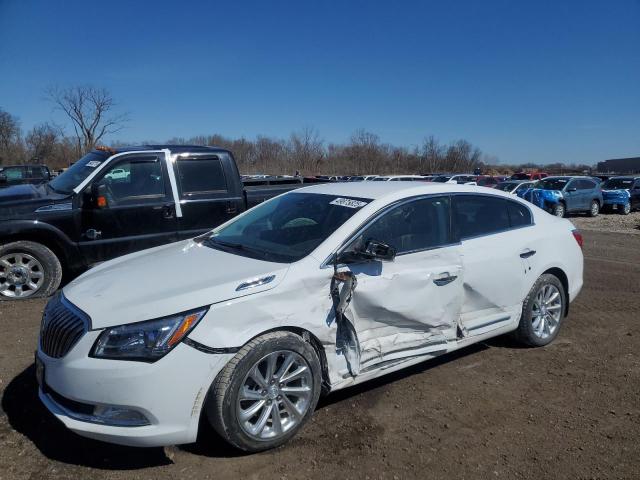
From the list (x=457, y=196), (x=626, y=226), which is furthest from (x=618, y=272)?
(x=626, y=226)

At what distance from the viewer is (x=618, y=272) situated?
26.8ft

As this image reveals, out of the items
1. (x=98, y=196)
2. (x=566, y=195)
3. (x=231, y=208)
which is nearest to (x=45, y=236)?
(x=98, y=196)

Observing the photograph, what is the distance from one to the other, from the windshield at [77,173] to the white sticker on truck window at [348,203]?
3978 mm

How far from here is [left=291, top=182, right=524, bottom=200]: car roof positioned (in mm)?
4031

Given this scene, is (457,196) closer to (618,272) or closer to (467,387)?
(467,387)

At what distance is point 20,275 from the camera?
20.0 ft

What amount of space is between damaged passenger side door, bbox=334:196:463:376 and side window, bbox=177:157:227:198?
12.7 feet

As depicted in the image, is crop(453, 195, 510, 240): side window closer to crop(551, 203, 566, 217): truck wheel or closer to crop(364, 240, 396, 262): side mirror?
crop(364, 240, 396, 262): side mirror

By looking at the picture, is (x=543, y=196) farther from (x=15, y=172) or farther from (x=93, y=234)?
(x=15, y=172)

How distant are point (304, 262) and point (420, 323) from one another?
107 cm

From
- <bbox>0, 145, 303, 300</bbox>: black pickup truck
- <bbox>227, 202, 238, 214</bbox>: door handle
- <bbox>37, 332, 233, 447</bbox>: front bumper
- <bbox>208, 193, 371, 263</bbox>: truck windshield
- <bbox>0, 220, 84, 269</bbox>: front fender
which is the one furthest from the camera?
<bbox>227, 202, 238, 214</bbox>: door handle

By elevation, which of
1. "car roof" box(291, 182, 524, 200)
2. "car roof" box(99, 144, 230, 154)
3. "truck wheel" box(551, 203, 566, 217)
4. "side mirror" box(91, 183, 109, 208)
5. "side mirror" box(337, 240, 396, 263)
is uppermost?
"car roof" box(99, 144, 230, 154)

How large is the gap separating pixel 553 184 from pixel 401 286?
66.5 feet

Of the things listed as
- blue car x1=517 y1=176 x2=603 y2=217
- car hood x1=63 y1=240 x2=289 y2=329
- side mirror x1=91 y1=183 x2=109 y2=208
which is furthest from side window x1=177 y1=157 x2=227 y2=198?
blue car x1=517 y1=176 x2=603 y2=217
